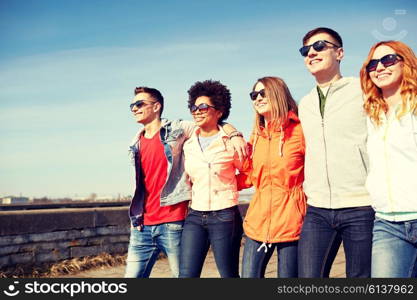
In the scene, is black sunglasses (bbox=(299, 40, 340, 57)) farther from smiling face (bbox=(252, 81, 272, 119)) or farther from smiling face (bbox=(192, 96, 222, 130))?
smiling face (bbox=(192, 96, 222, 130))

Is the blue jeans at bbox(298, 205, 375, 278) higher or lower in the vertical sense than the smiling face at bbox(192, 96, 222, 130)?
lower

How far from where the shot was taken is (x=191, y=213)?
3.85 m

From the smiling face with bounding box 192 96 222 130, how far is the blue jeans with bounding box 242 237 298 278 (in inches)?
41.4

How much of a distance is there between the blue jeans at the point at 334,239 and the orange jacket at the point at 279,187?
176mm

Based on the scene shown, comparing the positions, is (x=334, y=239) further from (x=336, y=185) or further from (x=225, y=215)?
(x=225, y=215)

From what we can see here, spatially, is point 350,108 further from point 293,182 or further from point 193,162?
point 193,162

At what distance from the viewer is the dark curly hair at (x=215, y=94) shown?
420 cm

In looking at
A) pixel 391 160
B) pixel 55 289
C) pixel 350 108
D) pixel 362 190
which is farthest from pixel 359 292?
pixel 55 289

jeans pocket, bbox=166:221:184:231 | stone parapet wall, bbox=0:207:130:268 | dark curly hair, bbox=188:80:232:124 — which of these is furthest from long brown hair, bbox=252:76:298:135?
stone parapet wall, bbox=0:207:130:268

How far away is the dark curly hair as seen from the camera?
4.20 meters

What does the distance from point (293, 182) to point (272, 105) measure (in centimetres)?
59

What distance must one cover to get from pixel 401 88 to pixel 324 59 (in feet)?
2.08

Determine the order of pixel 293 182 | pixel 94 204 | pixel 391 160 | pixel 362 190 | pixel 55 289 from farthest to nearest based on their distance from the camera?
pixel 94 204 < pixel 55 289 < pixel 293 182 < pixel 362 190 < pixel 391 160

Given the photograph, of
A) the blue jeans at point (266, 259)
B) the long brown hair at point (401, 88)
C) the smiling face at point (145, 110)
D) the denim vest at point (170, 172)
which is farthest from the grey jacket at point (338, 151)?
the smiling face at point (145, 110)
